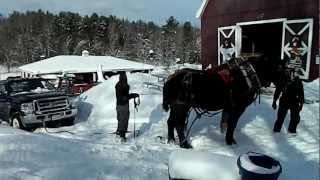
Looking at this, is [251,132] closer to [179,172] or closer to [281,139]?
[281,139]

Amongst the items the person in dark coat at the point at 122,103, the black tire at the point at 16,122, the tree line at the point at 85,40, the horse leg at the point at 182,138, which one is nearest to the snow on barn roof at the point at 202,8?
the black tire at the point at 16,122

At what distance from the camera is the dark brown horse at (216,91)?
9797mm

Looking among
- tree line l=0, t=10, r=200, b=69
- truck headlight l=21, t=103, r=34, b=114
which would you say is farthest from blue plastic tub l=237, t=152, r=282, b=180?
tree line l=0, t=10, r=200, b=69

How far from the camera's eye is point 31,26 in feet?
398

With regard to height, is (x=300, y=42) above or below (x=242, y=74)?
above

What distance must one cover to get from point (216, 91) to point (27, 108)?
661cm

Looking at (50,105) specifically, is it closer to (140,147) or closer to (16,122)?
(16,122)

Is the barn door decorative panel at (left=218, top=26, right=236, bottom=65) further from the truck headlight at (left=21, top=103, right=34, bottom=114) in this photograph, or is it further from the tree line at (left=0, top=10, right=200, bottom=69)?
the tree line at (left=0, top=10, right=200, bottom=69)

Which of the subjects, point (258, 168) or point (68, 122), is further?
point (68, 122)

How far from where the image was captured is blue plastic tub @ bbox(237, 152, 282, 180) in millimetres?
4312

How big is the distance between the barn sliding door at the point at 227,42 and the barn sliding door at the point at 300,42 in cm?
325

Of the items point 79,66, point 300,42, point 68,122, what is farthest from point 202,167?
point 79,66

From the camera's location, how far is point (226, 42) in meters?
24.1

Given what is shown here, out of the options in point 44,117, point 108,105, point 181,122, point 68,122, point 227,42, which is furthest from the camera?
point 227,42
